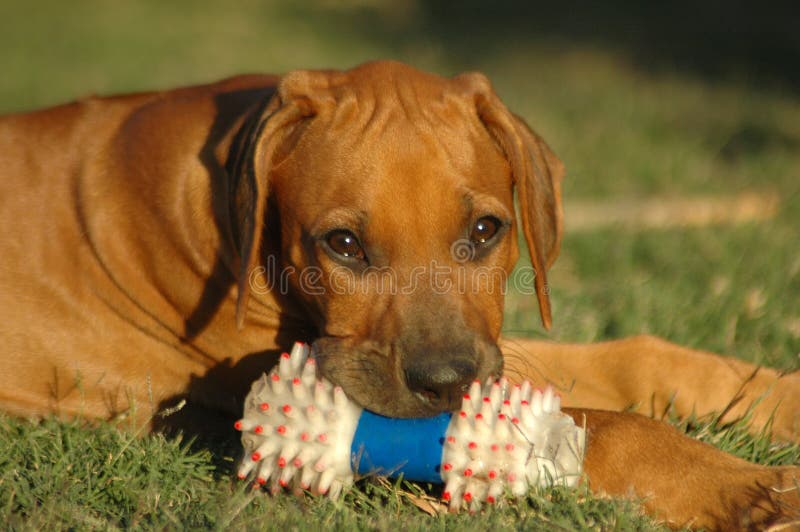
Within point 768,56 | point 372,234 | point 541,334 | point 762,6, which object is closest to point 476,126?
point 372,234

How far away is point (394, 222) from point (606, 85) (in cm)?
880

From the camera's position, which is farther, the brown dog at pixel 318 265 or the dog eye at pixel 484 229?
the dog eye at pixel 484 229

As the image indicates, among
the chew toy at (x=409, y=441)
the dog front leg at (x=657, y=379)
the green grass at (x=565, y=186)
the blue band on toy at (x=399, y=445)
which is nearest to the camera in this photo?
the chew toy at (x=409, y=441)

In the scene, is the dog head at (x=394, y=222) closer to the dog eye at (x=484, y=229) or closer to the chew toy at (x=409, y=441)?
the dog eye at (x=484, y=229)

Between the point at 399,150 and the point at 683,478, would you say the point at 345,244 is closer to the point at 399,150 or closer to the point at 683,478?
the point at 399,150

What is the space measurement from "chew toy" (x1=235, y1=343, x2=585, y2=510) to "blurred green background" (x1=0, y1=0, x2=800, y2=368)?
6.73 ft

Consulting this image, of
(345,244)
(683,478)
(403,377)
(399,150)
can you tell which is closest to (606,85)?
(399,150)

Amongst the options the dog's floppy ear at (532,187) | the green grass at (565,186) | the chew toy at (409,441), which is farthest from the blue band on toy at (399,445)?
the dog's floppy ear at (532,187)

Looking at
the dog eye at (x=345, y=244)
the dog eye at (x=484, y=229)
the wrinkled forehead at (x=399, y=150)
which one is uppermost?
the wrinkled forehead at (x=399, y=150)

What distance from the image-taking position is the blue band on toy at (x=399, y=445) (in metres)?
3.42

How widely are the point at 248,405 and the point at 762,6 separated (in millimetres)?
14593

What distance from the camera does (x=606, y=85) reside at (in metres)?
12.0

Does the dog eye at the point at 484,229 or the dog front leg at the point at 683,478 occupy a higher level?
the dog eye at the point at 484,229

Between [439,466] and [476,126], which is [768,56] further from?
[439,466]
